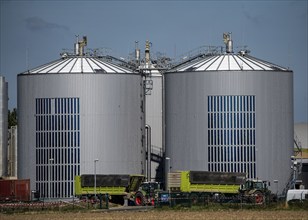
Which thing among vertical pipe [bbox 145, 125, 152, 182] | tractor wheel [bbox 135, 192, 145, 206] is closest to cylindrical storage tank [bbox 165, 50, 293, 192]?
vertical pipe [bbox 145, 125, 152, 182]

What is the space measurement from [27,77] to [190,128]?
1979 cm

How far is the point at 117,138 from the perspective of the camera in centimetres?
13088

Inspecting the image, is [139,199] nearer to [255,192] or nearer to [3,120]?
[255,192]

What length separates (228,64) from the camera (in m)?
132

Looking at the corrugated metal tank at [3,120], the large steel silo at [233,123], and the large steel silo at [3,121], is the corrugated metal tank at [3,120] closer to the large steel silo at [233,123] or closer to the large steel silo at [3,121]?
the large steel silo at [3,121]

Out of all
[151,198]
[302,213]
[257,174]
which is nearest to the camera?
[302,213]

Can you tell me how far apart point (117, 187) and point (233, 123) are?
59.5 feet

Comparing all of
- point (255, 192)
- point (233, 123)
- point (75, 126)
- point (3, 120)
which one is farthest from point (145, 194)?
point (3, 120)

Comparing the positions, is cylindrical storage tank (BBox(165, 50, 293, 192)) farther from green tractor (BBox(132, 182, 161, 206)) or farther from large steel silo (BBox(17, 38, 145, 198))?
green tractor (BBox(132, 182, 161, 206))

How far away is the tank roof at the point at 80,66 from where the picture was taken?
13275 centimetres

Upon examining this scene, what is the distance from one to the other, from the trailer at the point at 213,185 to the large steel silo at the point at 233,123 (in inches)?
457

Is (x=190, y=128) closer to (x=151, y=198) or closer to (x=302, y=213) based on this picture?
(x=151, y=198)

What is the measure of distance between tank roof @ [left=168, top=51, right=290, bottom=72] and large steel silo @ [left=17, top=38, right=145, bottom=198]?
23.6ft

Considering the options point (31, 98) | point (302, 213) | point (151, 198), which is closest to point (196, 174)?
point (151, 198)
